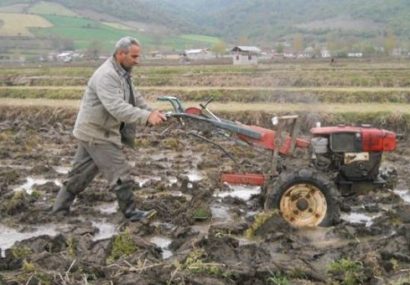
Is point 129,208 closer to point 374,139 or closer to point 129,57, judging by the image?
point 129,57

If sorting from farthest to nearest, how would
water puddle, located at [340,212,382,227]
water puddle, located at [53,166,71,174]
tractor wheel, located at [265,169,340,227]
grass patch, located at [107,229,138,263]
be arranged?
water puddle, located at [53,166,71,174], water puddle, located at [340,212,382,227], tractor wheel, located at [265,169,340,227], grass patch, located at [107,229,138,263]

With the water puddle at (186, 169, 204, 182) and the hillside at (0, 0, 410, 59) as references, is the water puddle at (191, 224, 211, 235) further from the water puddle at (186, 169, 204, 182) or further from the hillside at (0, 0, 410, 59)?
the hillside at (0, 0, 410, 59)

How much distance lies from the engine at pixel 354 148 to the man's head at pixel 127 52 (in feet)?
8.64

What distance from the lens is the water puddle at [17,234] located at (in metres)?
7.73

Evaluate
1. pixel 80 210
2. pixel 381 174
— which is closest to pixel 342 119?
pixel 381 174

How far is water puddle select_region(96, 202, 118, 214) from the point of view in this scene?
921 cm

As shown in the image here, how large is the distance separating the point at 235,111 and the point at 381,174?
395 inches

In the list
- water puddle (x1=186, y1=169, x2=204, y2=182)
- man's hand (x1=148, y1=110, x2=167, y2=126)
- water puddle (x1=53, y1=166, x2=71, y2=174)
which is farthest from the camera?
water puddle (x1=53, y1=166, x2=71, y2=174)

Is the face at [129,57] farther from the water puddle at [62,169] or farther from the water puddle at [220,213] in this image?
the water puddle at [62,169]

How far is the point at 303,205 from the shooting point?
8.38 metres

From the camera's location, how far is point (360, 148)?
8711mm

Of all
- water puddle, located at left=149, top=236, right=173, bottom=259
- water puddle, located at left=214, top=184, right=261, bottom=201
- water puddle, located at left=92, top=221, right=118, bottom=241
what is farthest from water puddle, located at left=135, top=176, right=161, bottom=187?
water puddle, located at left=149, top=236, right=173, bottom=259

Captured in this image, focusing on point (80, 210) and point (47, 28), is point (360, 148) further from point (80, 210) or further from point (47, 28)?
point (47, 28)

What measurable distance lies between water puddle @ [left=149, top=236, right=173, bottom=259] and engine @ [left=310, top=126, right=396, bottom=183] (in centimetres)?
245
